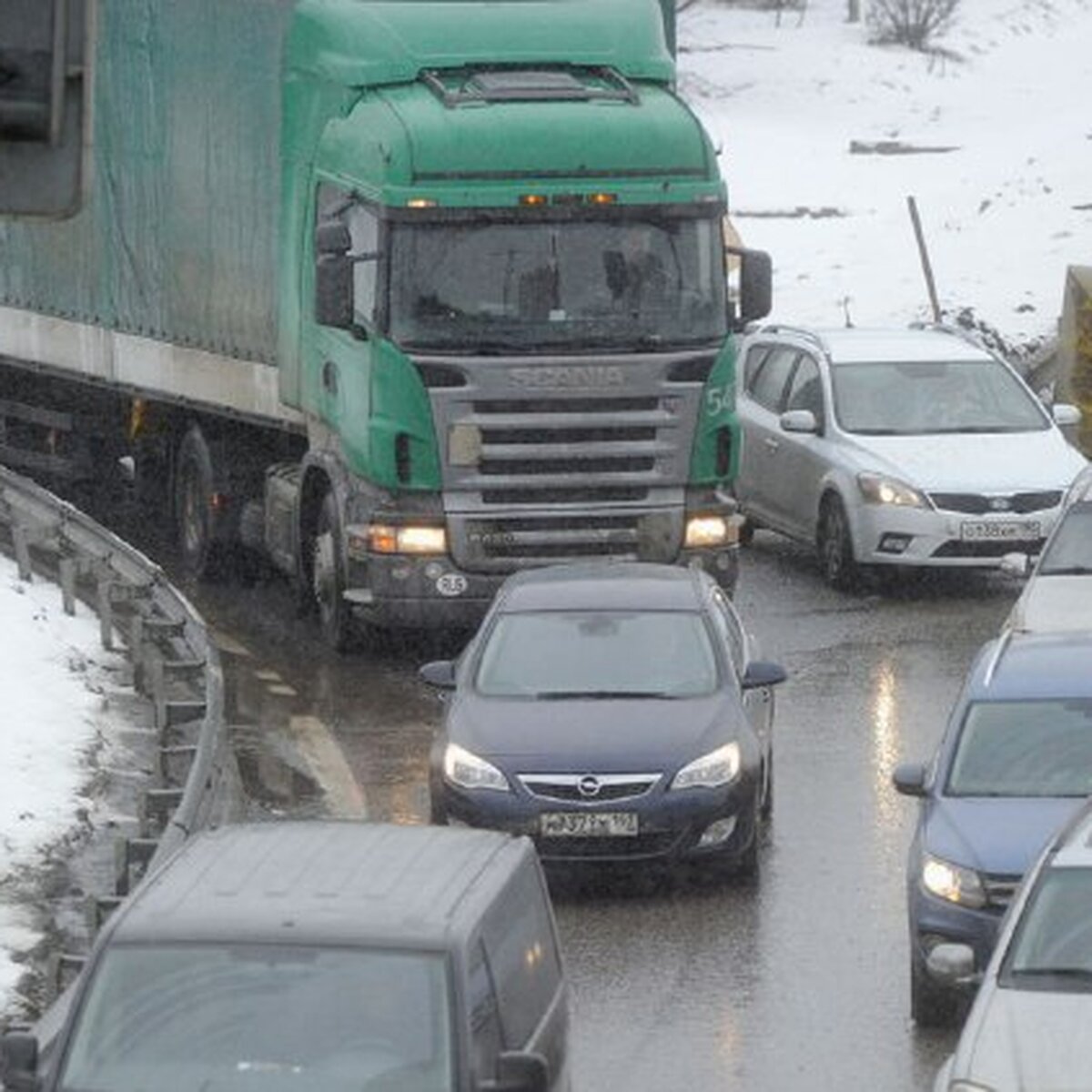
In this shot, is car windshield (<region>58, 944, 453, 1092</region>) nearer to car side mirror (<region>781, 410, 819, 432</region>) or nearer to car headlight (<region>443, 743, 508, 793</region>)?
car headlight (<region>443, 743, 508, 793</region>)

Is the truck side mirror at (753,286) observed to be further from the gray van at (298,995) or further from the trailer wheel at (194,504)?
the gray van at (298,995)

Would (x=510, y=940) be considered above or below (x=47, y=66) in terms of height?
below

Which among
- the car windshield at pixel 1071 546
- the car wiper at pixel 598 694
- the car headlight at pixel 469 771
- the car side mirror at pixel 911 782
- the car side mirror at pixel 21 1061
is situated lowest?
the car windshield at pixel 1071 546

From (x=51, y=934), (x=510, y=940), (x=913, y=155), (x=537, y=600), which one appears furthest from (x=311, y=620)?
(x=913, y=155)

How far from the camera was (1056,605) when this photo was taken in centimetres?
2116

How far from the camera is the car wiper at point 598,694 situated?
17.8 m

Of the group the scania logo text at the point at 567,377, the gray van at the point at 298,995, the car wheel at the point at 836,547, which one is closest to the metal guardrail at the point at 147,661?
the gray van at the point at 298,995

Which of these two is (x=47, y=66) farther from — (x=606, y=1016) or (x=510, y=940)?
(x=606, y=1016)

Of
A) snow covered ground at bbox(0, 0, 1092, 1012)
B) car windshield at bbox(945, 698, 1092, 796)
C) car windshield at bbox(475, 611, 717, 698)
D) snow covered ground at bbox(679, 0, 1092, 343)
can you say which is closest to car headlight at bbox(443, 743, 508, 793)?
car windshield at bbox(475, 611, 717, 698)

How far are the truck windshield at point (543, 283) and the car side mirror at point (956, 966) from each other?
10.1 m

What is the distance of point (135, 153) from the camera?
27.1m

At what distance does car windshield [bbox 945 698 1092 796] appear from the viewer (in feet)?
50.4

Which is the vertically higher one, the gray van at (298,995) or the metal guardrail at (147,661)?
the gray van at (298,995)

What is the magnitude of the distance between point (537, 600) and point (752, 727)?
149 cm
